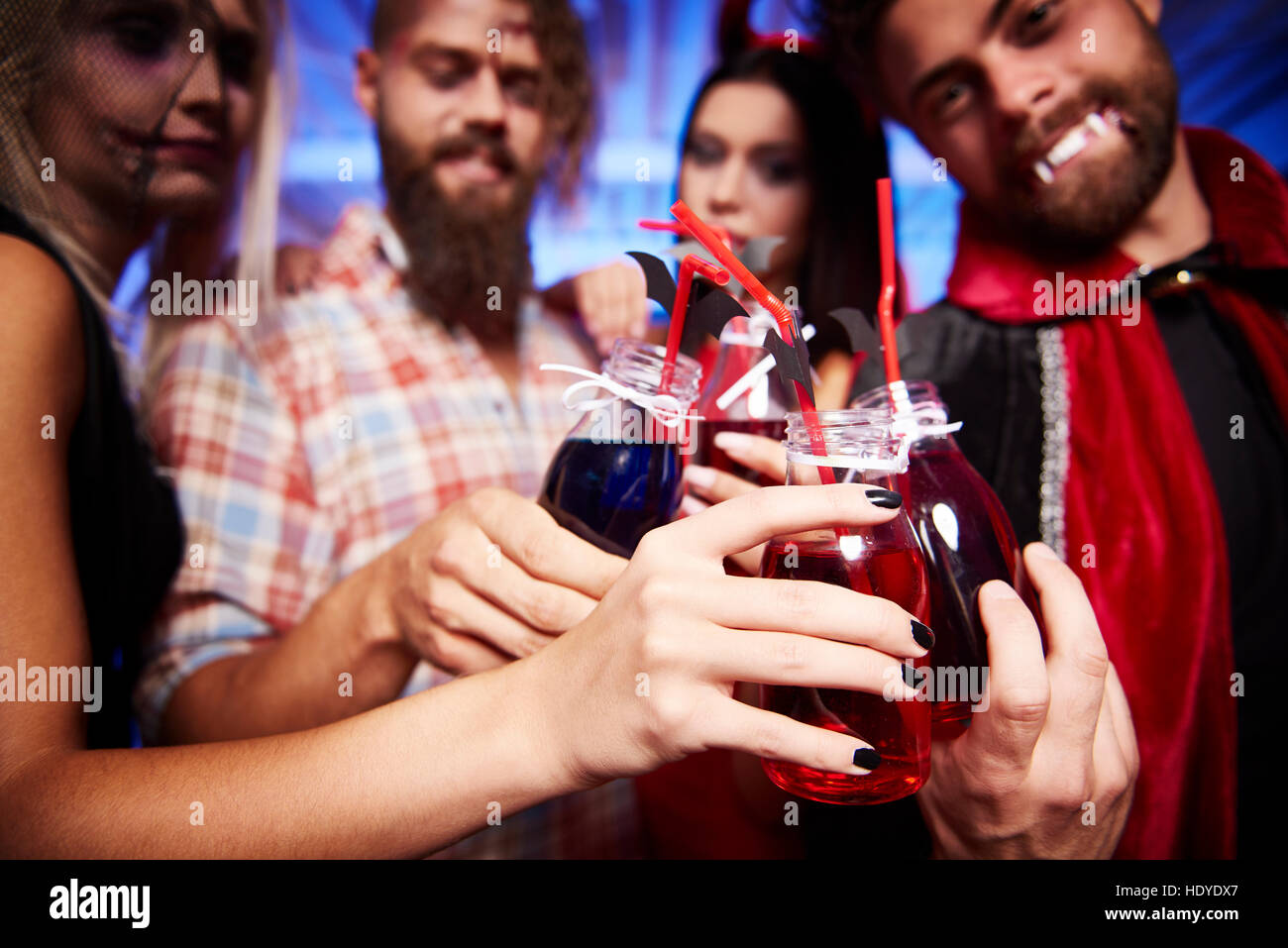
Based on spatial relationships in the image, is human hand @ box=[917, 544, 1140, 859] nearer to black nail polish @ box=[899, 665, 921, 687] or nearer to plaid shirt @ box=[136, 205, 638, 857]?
black nail polish @ box=[899, 665, 921, 687]

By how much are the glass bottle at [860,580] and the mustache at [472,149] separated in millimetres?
1345

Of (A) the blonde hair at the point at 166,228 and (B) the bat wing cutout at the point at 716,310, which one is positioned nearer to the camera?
(B) the bat wing cutout at the point at 716,310

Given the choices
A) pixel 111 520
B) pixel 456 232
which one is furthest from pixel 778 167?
pixel 111 520

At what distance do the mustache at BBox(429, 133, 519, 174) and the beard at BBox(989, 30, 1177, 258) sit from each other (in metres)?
1.10

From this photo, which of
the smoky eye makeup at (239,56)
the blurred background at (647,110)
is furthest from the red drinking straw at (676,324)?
the blurred background at (647,110)

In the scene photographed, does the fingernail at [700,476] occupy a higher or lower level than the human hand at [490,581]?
higher

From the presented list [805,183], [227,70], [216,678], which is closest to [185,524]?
[216,678]

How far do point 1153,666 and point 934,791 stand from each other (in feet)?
1.53

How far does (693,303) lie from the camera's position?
676mm

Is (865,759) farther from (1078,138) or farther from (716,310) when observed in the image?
(1078,138)

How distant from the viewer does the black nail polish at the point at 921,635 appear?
0.55 meters

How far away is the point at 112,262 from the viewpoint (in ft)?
3.57

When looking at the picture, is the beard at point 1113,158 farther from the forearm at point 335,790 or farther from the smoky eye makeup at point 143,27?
the smoky eye makeup at point 143,27

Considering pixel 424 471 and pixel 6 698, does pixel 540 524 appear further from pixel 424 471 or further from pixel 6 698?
pixel 424 471
